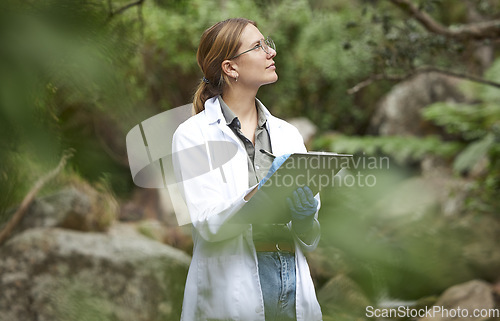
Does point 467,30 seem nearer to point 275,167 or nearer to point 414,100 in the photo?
point 275,167

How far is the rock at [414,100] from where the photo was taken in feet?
24.2

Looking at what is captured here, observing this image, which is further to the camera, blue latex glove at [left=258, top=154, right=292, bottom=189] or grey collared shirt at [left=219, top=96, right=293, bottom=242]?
grey collared shirt at [left=219, top=96, right=293, bottom=242]

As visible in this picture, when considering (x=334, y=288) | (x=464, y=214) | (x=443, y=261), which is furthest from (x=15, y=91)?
(x=464, y=214)

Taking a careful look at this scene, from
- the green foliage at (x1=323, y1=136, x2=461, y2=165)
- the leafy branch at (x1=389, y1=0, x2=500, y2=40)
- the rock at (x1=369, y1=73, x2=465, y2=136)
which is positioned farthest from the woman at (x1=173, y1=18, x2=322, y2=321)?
the rock at (x1=369, y1=73, x2=465, y2=136)

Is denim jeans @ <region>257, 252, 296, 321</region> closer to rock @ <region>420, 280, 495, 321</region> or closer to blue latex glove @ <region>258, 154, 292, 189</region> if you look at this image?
blue latex glove @ <region>258, 154, 292, 189</region>

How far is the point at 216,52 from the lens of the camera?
1243mm

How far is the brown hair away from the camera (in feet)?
4.00

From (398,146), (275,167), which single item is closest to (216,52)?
(275,167)

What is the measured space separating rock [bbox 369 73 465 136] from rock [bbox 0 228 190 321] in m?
4.70

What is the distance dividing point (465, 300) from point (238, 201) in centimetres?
266

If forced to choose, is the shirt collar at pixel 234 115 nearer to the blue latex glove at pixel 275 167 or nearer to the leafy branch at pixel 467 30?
the blue latex glove at pixel 275 167

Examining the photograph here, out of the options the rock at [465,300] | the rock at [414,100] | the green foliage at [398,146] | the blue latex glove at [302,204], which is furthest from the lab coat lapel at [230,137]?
the rock at [414,100]

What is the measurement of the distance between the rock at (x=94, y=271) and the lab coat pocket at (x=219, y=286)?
48.3 inches

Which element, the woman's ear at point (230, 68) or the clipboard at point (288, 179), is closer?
the clipboard at point (288, 179)
